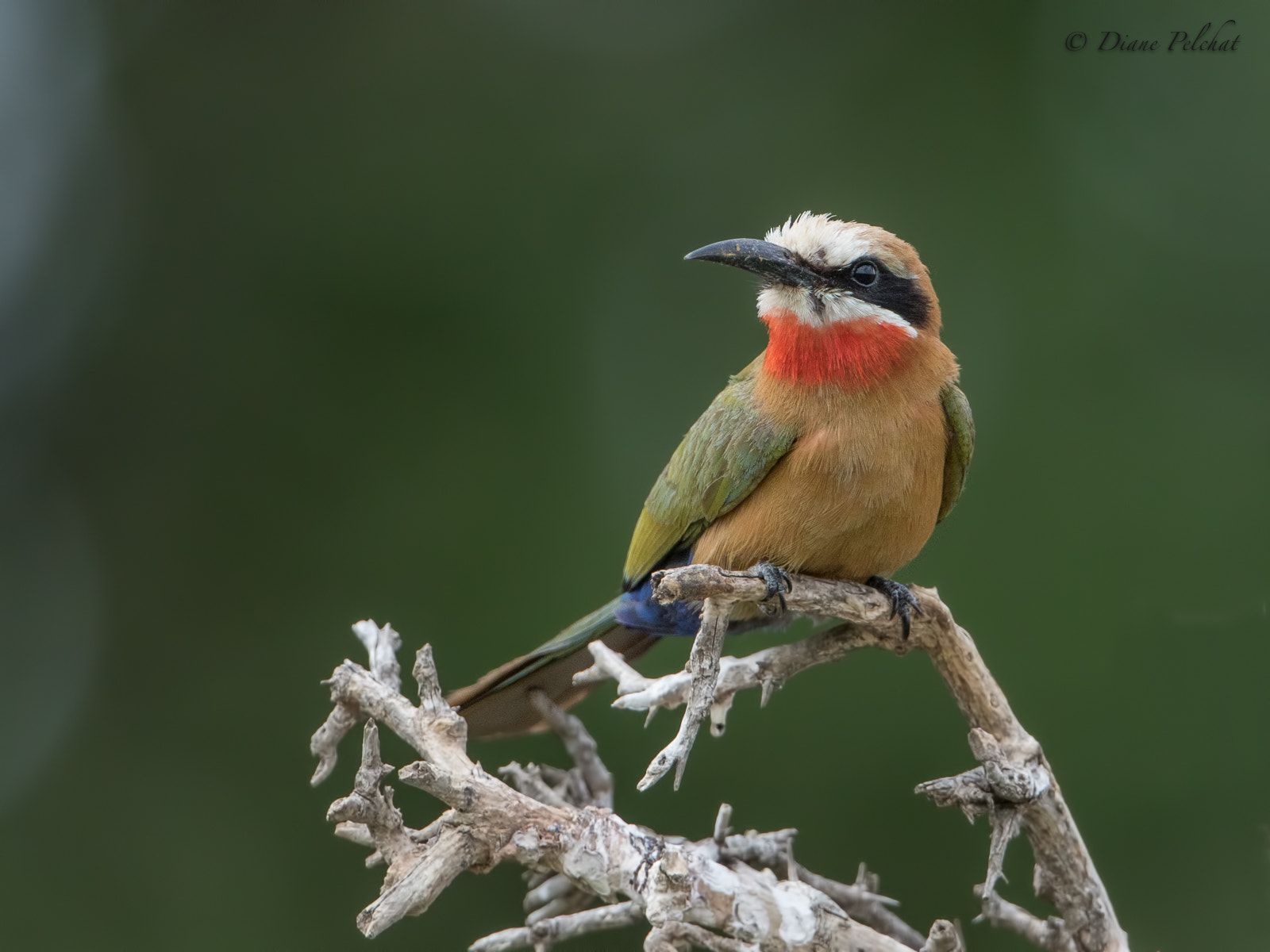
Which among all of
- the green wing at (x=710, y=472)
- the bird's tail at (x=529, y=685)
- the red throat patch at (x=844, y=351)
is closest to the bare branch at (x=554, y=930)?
the bird's tail at (x=529, y=685)

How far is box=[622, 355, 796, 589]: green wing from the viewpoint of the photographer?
105 inches

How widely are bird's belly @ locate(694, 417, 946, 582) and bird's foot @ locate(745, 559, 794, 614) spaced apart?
0.32 ft

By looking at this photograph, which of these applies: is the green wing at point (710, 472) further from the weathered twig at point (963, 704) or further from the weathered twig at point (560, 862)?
the weathered twig at point (560, 862)

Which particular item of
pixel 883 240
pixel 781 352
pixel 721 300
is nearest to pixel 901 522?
pixel 781 352

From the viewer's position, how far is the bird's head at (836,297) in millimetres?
2650

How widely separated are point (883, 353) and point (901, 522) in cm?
38

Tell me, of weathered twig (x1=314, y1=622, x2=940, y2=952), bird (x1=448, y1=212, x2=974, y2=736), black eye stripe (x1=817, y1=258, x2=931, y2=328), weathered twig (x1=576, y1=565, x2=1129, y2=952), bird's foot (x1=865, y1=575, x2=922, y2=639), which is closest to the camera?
weathered twig (x1=314, y1=622, x2=940, y2=952)

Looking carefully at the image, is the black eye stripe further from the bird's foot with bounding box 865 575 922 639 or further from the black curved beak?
the bird's foot with bounding box 865 575 922 639

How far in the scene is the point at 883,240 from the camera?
8.87 feet

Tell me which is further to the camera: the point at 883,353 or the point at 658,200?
the point at 658,200

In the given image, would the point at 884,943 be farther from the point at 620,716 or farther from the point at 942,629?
the point at 620,716

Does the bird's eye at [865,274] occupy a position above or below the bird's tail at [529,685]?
above

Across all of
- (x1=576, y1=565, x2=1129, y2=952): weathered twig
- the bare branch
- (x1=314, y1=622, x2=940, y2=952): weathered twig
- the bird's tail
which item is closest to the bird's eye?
(x1=576, y1=565, x2=1129, y2=952): weathered twig

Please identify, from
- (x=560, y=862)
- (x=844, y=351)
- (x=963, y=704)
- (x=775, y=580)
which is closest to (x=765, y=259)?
(x=844, y=351)
